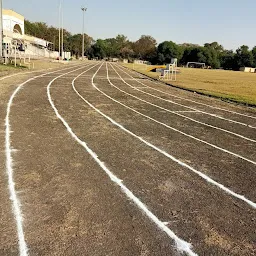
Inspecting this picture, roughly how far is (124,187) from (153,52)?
139071 millimetres

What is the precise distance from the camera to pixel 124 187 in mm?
5262

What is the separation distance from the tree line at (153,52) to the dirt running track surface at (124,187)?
107m

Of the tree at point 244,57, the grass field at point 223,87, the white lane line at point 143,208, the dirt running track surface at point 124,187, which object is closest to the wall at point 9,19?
the grass field at point 223,87

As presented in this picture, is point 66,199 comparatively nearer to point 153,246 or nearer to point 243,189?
point 153,246

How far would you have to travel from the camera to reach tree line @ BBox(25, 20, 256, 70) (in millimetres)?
116188

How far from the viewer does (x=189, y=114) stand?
504 inches

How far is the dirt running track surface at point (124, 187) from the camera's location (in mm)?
3766

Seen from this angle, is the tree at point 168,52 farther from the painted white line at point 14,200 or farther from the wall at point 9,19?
the painted white line at point 14,200

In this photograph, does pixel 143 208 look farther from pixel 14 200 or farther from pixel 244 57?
pixel 244 57

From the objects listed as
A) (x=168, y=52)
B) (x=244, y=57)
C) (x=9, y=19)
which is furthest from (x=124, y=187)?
(x=244, y=57)

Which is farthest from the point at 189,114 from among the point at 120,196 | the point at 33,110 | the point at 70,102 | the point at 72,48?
the point at 72,48

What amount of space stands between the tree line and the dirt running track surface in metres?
107

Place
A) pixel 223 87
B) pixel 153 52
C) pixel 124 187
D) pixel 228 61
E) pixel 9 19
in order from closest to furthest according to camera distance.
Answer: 1. pixel 124 187
2. pixel 223 87
3. pixel 9 19
4. pixel 228 61
5. pixel 153 52

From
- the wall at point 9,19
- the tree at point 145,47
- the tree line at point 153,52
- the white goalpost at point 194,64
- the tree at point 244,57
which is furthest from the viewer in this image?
the tree at point 145,47
